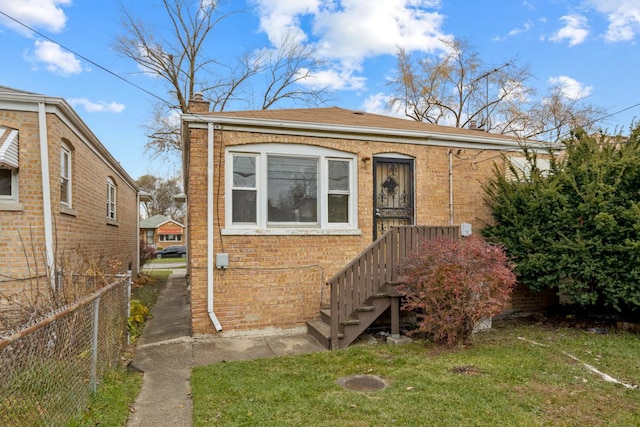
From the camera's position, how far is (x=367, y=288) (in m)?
6.61

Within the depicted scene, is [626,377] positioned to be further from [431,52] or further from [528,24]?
[431,52]

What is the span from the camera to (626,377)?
4891mm

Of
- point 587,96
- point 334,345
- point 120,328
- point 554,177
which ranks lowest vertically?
point 334,345

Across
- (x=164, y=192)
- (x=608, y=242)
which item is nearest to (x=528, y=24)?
(x=608, y=242)

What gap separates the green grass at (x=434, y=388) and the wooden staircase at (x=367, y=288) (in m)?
0.40

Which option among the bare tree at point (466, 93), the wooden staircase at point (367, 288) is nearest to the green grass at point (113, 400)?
the wooden staircase at point (367, 288)

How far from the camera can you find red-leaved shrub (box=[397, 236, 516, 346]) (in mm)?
5910

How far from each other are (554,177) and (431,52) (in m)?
20.0

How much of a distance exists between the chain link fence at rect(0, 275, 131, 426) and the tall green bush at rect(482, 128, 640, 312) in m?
7.08

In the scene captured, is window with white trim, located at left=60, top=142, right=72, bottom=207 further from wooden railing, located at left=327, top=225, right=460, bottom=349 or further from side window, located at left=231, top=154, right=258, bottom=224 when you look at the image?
wooden railing, located at left=327, top=225, right=460, bottom=349

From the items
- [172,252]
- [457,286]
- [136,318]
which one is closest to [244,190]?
[136,318]

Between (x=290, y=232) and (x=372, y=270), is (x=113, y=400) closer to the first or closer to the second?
(x=290, y=232)

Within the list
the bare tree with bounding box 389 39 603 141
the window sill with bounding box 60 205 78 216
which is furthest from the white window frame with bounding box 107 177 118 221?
the bare tree with bounding box 389 39 603 141

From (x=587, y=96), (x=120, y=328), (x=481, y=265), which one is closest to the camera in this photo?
(x=120, y=328)
